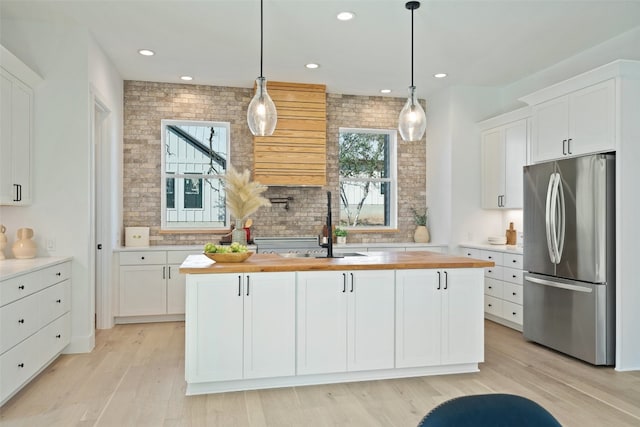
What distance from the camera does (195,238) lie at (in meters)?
5.80

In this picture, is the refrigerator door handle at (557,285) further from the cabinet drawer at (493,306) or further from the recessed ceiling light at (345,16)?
the recessed ceiling light at (345,16)

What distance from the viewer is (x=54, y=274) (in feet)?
12.0

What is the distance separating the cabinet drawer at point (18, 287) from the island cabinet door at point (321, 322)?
1.91m

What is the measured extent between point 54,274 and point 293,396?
2.24 meters

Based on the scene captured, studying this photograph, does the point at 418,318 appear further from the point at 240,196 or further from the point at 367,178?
the point at 367,178

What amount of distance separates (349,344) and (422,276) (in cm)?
77

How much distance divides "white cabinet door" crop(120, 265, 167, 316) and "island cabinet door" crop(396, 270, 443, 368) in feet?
10.1

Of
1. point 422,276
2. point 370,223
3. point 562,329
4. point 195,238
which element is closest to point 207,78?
point 195,238

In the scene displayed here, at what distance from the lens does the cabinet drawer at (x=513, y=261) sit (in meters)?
4.77

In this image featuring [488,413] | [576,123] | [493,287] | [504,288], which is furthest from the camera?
[493,287]

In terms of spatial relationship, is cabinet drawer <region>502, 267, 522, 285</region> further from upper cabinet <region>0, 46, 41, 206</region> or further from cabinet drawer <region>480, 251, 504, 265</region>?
upper cabinet <region>0, 46, 41, 206</region>

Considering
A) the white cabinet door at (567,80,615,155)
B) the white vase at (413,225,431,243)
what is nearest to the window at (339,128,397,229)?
the white vase at (413,225,431,243)

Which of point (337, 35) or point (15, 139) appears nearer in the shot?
point (15, 139)

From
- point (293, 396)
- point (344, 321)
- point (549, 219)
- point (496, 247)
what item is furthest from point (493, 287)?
point (293, 396)
